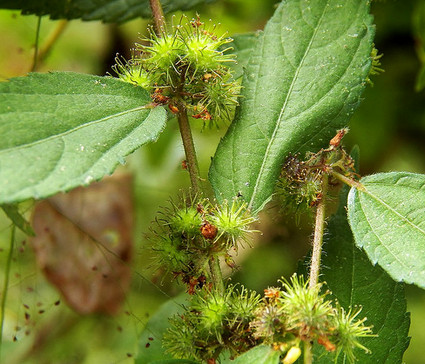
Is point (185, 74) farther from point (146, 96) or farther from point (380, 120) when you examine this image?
point (380, 120)

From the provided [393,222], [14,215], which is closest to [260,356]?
[393,222]

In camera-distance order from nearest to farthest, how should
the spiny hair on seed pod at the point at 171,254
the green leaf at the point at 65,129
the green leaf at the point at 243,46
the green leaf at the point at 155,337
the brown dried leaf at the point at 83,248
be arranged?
1. the green leaf at the point at 65,129
2. the spiny hair on seed pod at the point at 171,254
3. the green leaf at the point at 155,337
4. the green leaf at the point at 243,46
5. the brown dried leaf at the point at 83,248

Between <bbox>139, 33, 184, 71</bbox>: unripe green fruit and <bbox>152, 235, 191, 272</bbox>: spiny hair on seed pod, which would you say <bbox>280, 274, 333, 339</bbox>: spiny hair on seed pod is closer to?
<bbox>152, 235, 191, 272</bbox>: spiny hair on seed pod

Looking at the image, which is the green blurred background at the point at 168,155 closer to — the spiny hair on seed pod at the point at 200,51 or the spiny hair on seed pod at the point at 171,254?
the spiny hair on seed pod at the point at 171,254

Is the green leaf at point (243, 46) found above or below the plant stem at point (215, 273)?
above

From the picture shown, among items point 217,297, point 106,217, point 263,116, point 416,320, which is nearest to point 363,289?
point 217,297

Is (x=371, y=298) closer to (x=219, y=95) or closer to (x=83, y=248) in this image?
(x=219, y=95)

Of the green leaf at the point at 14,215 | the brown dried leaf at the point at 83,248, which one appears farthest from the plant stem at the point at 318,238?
the brown dried leaf at the point at 83,248
